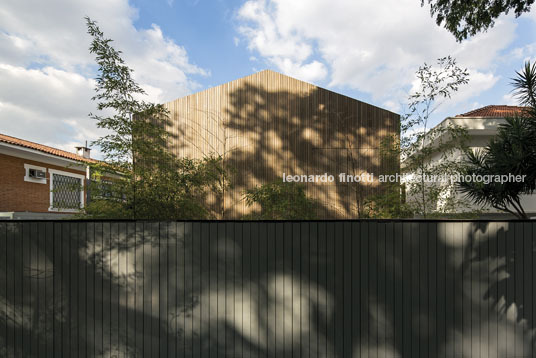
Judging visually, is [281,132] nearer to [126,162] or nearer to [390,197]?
[390,197]

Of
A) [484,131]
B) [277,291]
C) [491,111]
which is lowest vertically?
[277,291]

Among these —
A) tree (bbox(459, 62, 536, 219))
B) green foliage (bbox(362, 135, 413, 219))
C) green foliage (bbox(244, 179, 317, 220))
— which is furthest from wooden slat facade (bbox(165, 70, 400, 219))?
tree (bbox(459, 62, 536, 219))

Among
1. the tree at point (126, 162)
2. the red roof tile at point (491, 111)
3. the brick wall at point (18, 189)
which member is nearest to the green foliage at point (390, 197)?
the tree at point (126, 162)

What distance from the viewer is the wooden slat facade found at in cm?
597

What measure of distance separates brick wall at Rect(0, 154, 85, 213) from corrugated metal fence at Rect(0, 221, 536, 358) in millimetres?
8067

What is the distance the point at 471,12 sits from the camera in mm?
5250

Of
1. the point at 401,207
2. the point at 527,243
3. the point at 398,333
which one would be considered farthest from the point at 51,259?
the point at 401,207

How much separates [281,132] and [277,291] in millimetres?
4308

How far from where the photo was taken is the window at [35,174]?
890 centimetres

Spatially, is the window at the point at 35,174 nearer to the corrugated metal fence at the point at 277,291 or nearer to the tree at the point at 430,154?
the corrugated metal fence at the point at 277,291

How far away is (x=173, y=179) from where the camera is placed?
13.0 feet

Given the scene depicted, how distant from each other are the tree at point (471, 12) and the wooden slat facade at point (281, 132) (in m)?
1.99

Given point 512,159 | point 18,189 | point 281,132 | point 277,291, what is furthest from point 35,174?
point 512,159

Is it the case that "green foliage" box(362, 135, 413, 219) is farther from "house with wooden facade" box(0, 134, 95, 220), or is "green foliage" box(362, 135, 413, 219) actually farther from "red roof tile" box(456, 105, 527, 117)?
"house with wooden facade" box(0, 134, 95, 220)
